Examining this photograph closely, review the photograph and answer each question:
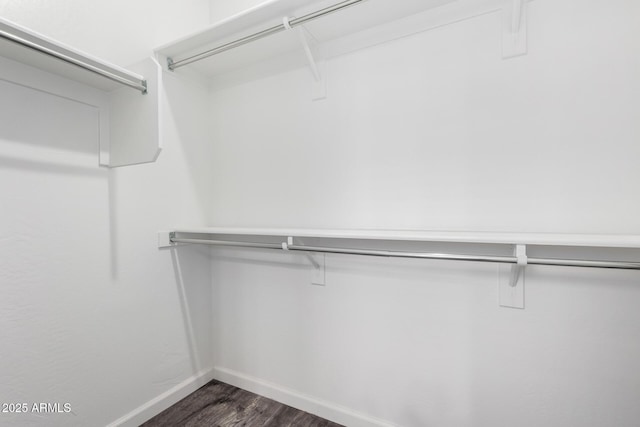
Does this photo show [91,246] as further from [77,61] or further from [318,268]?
[318,268]

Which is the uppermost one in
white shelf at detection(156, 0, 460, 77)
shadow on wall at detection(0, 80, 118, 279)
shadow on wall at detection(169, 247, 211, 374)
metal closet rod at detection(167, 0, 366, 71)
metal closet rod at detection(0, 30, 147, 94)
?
white shelf at detection(156, 0, 460, 77)

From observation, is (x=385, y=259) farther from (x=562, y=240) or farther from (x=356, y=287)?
(x=562, y=240)

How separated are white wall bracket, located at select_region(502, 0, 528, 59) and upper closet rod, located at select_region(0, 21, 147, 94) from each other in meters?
1.57

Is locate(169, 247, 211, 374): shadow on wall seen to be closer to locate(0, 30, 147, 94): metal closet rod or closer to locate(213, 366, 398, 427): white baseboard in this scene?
locate(213, 366, 398, 427): white baseboard

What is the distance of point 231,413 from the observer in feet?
5.37

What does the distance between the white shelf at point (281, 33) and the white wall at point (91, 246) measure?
29 centimetres

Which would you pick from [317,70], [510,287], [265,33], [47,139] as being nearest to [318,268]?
[510,287]

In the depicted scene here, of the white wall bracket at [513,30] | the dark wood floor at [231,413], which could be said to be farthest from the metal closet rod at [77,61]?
the dark wood floor at [231,413]

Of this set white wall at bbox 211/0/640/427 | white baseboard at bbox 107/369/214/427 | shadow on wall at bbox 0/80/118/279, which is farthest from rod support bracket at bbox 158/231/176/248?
white baseboard at bbox 107/369/214/427

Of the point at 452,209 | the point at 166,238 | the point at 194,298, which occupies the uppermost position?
the point at 452,209

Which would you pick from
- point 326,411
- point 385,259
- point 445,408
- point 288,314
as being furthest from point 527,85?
point 326,411

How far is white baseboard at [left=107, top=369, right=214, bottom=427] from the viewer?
4.94 ft

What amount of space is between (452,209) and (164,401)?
189 centimetres

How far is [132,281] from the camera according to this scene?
1.55 m
